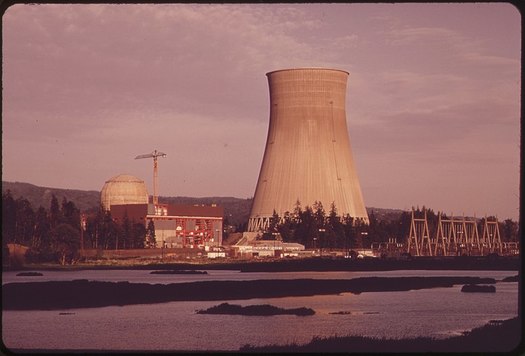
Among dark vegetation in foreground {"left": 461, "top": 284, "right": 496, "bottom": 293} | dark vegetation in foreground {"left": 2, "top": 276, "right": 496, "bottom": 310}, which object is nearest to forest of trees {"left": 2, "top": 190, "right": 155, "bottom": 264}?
dark vegetation in foreground {"left": 2, "top": 276, "right": 496, "bottom": 310}

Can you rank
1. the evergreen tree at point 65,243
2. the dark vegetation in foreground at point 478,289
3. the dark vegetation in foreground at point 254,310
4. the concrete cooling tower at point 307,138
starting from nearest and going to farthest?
the dark vegetation in foreground at point 254,310
the dark vegetation in foreground at point 478,289
the concrete cooling tower at point 307,138
the evergreen tree at point 65,243

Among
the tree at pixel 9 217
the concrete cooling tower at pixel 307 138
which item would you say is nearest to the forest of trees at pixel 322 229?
the concrete cooling tower at pixel 307 138

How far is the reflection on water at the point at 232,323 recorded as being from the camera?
928 inches

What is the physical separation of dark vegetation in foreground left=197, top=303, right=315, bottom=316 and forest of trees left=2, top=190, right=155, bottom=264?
101 feet

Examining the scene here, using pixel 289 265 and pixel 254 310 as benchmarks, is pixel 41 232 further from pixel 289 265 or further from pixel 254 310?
pixel 254 310

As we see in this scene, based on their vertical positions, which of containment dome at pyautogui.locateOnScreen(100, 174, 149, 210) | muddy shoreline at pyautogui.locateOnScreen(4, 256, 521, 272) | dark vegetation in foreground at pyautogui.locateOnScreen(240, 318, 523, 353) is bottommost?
dark vegetation in foreground at pyautogui.locateOnScreen(240, 318, 523, 353)

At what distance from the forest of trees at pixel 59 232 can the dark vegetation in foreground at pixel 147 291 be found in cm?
2216

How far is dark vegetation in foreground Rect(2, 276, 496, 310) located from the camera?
109ft

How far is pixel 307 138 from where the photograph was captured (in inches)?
2291

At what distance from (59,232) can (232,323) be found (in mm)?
40159

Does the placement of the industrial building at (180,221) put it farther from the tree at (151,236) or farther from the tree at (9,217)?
the tree at (9,217)

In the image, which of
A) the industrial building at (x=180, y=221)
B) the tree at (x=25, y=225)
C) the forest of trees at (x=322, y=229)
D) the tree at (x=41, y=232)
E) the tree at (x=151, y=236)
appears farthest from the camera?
the industrial building at (x=180, y=221)

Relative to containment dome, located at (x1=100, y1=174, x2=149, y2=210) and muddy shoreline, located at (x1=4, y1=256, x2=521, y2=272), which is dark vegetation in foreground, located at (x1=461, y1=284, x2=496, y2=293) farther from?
containment dome, located at (x1=100, y1=174, x2=149, y2=210)

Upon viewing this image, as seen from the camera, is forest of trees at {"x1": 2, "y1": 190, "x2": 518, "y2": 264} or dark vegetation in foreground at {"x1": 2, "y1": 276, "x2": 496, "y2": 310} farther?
forest of trees at {"x1": 2, "y1": 190, "x2": 518, "y2": 264}
